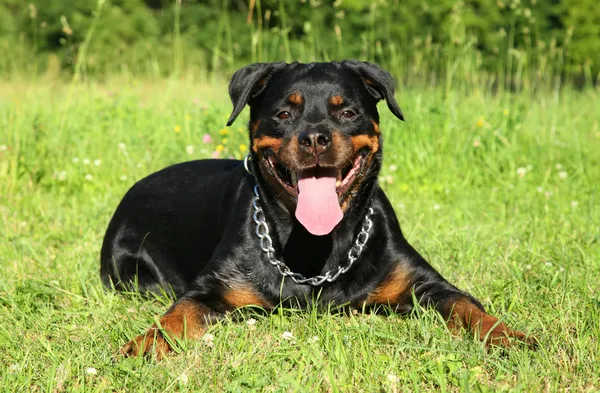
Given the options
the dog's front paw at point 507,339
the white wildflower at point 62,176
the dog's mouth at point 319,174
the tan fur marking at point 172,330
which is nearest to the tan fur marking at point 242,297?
the tan fur marking at point 172,330

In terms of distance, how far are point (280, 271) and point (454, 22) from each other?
4468 mm

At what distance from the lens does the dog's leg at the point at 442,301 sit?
9.89 feet

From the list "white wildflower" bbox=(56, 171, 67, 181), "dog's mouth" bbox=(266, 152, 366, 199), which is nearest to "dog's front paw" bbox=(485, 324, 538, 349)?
"dog's mouth" bbox=(266, 152, 366, 199)

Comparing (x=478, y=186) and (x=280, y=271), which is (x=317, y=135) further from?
(x=478, y=186)

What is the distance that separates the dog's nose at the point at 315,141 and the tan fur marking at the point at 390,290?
0.75m

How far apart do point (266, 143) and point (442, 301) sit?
1141 mm

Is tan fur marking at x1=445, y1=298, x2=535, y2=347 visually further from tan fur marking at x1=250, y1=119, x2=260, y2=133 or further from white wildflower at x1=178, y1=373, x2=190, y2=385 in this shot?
tan fur marking at x1=250, y1=119, x2=260, y2=133

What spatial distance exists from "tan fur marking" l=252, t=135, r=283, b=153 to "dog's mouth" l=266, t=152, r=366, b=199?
0.05m

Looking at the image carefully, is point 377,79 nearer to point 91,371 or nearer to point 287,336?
point 287,336

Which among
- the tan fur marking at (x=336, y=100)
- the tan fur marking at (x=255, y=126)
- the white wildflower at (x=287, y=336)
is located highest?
the tan fur marking at (x=336, y=100)

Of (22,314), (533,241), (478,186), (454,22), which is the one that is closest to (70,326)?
(22,314)

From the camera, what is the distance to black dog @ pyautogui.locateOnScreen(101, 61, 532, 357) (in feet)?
11.2

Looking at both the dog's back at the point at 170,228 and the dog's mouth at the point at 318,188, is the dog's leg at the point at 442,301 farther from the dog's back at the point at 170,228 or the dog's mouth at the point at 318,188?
the dog's back at the point at 170,228

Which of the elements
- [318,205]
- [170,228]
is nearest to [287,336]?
[318,205]
